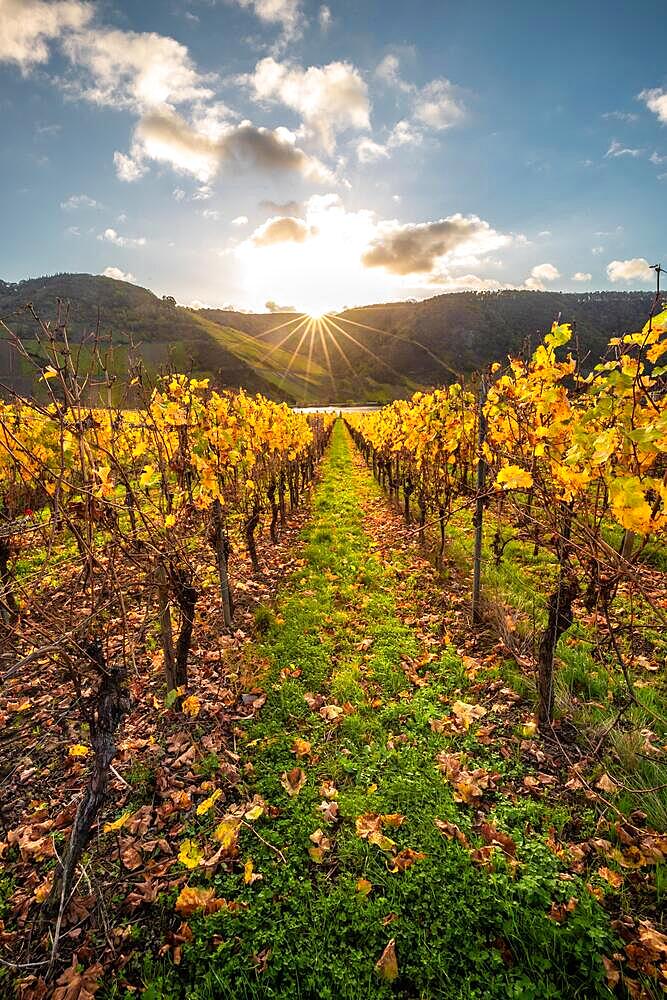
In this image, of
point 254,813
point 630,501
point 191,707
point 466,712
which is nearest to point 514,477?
point 630,501

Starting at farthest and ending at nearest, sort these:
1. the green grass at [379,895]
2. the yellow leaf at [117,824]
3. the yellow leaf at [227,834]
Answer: the yellow leaf at [117,824], the yellow leaf at [227,834], the green grass at [379,895]

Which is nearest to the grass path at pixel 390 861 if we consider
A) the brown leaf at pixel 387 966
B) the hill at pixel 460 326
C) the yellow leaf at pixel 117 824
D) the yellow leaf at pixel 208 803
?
the brown leaf at pixel 387 966

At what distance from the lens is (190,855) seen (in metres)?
3.07

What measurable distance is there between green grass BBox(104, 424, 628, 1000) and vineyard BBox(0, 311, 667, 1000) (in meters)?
0.02

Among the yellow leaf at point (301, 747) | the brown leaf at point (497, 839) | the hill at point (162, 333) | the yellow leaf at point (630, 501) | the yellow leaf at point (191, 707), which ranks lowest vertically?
the brown leaf at point (497, 839)

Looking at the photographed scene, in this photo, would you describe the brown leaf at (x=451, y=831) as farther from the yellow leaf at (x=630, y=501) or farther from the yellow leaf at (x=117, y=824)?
the yellow leaf at (x=630, y=501)

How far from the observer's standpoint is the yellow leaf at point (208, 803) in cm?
338

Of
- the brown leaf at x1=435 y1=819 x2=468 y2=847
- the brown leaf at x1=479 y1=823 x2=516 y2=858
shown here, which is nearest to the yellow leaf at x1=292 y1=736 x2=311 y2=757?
the brown leaf at x1=435 y1=819 x2=468 y2=847

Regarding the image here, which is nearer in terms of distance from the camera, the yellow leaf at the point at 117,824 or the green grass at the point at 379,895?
the green grass at the point at 379,895

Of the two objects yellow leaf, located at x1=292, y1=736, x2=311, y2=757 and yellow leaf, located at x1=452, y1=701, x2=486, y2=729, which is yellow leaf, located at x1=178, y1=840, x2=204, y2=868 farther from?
yellow leaf, located at x1=452, y1=701, x2=486, y2=729

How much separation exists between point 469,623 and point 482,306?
195m

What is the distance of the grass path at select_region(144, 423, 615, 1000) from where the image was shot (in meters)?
2.51

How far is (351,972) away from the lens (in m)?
2.53

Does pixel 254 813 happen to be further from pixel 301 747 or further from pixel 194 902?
pixel 301 747
